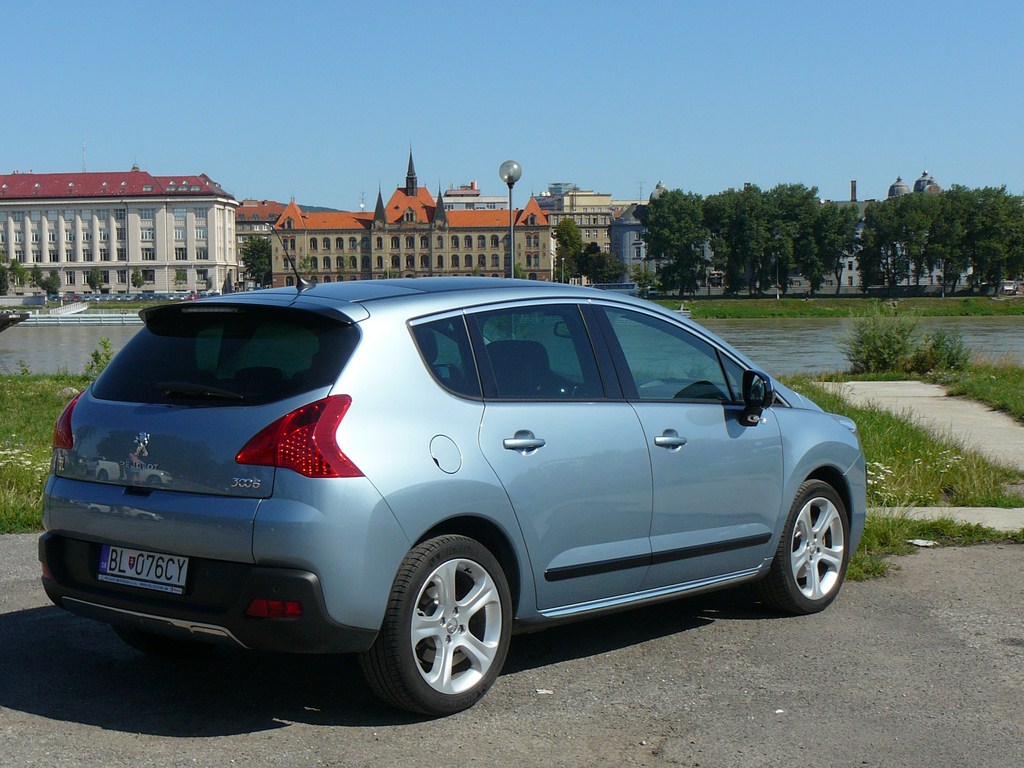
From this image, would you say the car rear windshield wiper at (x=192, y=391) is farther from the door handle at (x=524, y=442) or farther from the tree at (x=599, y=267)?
the tree at (x=599, y=267)

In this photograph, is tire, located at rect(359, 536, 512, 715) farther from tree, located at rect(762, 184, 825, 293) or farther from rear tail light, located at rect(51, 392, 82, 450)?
tree, located at rect(762, 184, 825, 293)

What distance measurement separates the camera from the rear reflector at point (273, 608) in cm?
419

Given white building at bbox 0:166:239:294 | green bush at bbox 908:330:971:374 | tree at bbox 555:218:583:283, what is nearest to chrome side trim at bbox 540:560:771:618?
green bush at bbox 908:330:971:374

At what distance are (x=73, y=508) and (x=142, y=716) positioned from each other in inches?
32.8

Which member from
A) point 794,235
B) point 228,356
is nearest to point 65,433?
point 228,356

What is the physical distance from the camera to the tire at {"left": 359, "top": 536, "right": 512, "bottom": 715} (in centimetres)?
440

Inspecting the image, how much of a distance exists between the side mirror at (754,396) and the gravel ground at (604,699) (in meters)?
1.05

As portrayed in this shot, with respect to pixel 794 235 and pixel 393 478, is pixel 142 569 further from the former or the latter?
pixel 794 235

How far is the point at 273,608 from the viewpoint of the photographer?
4203mm

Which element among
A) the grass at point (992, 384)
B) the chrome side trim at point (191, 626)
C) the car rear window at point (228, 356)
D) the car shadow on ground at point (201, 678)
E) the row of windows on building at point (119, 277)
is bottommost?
the car shadow on ground at point (201, 678)

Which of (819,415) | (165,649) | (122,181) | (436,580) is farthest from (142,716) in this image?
(122,181)

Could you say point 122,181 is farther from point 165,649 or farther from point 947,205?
point 165,649

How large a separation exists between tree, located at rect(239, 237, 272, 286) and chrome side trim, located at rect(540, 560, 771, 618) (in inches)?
7353

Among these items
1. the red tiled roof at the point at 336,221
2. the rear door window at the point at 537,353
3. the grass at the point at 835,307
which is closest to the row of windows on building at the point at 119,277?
the red tiled roof at the point at 336,221
